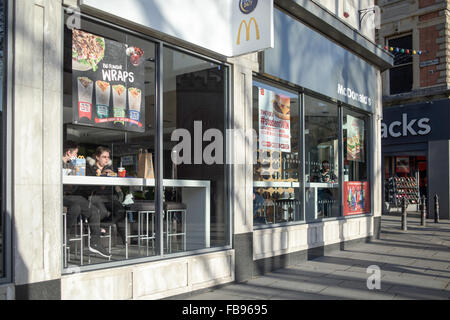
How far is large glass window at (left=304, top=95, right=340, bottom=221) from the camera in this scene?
9211 millimetres

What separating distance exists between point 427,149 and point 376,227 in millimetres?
8493

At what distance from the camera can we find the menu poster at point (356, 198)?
10602 millimetres

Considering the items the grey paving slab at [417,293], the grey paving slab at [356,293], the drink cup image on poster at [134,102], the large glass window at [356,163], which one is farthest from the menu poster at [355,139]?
the drink cup image on poster at [134,102]

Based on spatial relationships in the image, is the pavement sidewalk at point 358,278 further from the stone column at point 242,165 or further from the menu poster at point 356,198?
the menu poster at point 356,198

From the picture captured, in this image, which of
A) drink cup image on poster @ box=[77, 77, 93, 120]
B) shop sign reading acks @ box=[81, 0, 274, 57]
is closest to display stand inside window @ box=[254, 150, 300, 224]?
shop sign reading acks @ box=[81, 0, 274, 57]

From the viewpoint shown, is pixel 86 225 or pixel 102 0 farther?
pixel 86 225

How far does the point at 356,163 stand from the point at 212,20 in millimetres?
6358

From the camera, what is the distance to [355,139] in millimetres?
11383

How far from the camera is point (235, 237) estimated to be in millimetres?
6777

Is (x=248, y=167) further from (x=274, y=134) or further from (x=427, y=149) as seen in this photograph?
(x=427, y=149)

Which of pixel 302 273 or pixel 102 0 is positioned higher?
pixel 102 0

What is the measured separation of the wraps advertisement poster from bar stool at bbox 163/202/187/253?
208 cm

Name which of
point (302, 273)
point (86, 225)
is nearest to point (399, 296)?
point (302, 273)

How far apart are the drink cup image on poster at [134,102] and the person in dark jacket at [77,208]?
805 mm
